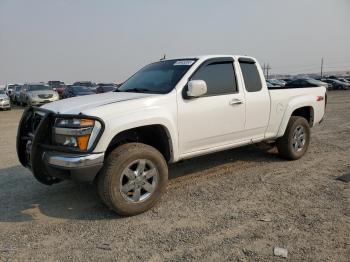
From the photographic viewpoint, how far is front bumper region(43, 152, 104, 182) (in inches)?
143

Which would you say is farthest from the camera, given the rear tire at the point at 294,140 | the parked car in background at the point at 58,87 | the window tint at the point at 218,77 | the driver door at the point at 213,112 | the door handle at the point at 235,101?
the parked car in background at the point at 58,87

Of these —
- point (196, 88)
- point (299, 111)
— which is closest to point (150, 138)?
point (196, 88)

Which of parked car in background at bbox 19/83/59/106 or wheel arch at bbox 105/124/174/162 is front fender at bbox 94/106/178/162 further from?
parked car in background at bbox 19/83/59/106

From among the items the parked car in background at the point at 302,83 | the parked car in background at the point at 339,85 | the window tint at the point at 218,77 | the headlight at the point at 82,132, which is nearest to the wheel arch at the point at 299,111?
the parked car in background at the point at 302,83

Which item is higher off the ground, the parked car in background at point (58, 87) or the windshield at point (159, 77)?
the windshield at point (159, 77)

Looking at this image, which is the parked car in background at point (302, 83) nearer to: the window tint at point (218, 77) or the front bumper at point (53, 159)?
the window tint at point (218, 77)

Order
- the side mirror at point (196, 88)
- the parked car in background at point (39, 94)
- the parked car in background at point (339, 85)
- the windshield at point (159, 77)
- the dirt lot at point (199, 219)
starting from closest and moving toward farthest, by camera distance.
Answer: the dirt lot at point (199, 219) < the side mirror at point (196, 88) < the windshield at point (159, 77) < the parked car in background at point (39, 94) < the parked car in background at point (339, 85)

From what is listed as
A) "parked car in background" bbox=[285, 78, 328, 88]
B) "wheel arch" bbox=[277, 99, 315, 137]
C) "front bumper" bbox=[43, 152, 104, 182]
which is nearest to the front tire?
"front bumper" bbox=[43, 152, 104, 182]

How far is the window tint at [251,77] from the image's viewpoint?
17.6 feet

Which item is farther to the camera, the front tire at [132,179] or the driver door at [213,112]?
the driver door at [213,112]

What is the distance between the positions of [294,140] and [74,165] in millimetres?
4193

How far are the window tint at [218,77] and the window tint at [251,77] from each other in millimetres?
272

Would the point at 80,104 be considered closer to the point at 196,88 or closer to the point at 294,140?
the point at 196,88

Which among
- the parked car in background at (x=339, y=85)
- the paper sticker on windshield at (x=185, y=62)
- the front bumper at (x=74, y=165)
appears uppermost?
the paper sticker on windshield at (x=185, y=62)
